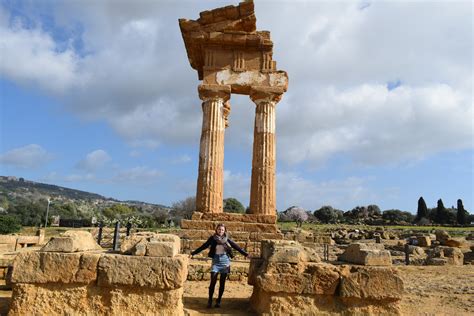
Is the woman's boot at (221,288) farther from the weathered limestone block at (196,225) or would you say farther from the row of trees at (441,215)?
the row of trees at (441,215)

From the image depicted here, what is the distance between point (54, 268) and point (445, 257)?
18.0 metres

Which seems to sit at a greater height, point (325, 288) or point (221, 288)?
point (325, 288)

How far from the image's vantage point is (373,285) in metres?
5.74

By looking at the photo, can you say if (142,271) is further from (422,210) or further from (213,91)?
(422,210)

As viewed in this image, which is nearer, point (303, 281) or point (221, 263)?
point (303, 281)

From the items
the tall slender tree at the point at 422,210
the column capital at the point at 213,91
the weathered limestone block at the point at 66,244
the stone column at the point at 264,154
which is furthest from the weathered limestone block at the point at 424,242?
the tall slender tree at the point at 422,210

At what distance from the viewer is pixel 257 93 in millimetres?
15203

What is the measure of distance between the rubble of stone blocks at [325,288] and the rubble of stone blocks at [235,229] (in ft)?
22.1

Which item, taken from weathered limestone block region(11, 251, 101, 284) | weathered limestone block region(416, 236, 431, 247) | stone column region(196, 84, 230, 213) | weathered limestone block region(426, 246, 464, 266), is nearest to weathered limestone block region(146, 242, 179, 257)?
weathered limestone block region(11, 251, 101, 284)

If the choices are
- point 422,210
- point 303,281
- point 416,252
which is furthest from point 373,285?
point 422,210

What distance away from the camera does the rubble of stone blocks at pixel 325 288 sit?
5734 millimetres

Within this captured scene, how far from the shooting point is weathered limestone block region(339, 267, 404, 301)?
571cm

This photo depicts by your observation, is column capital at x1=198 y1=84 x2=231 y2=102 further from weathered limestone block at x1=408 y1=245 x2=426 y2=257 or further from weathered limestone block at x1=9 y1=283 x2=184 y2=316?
weathered limestone block at x1=408 y1=245 x2=426 y2=257

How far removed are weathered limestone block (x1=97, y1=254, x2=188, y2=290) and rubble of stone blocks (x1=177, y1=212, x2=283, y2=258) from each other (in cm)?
687
